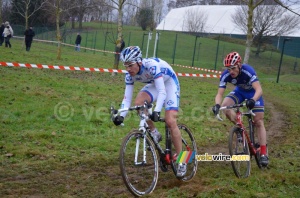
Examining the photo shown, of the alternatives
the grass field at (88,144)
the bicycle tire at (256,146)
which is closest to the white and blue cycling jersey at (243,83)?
the bicycle tire at (256,146)

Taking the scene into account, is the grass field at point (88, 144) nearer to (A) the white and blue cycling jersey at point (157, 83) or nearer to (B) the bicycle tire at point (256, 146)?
(B) the bicycle tire at point (256, 146)

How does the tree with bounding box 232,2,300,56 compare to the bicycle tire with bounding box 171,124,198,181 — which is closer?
the bicycle tire with bounding box 171,124,198,181

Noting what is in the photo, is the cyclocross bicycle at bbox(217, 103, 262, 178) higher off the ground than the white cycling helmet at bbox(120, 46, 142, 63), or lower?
lower

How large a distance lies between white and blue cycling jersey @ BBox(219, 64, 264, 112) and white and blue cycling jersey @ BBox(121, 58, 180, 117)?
1.05 meters

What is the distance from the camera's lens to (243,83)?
7504 millimetres

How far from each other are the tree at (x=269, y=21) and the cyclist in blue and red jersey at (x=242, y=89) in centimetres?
4102

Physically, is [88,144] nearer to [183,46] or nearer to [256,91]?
[256,91]

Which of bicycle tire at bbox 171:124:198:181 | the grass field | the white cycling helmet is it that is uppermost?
the white cycling helmet

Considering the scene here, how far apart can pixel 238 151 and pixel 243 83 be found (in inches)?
51.2

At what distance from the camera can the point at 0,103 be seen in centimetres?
1126

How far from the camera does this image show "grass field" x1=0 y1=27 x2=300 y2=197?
242 inches

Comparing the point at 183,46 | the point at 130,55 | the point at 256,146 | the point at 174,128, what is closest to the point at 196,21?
the point at 183,46

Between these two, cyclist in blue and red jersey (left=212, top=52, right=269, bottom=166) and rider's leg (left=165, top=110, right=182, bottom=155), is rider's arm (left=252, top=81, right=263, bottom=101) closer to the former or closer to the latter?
cyclist in blue and red jersey (left=212, top=52, right=269, bottom=166)

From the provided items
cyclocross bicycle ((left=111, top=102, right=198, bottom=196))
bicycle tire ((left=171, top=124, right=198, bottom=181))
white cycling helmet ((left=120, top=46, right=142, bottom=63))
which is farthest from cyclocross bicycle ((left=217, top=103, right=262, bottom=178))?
white cycling helmet ((left=120, top=46, right=142, bottom=63))
